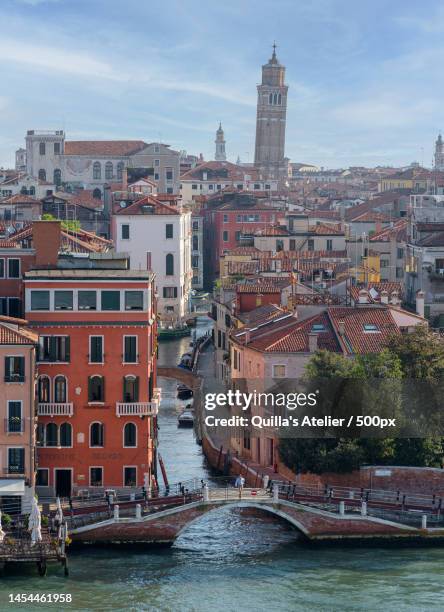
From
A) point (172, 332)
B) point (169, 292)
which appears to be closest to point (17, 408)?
point (172, 332)

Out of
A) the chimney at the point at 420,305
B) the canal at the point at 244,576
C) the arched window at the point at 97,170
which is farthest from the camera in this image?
the arched window at the point at 97,170

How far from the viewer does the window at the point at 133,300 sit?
2781cm

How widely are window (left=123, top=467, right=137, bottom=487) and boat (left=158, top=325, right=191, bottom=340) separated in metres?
26.2

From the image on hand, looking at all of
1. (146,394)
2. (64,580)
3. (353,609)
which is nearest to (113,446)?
(146,394)

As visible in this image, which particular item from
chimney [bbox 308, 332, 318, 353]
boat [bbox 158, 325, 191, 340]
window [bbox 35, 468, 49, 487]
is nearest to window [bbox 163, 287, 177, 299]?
boat [bbox 158, 325, 191, 340]

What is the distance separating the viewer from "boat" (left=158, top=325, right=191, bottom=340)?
54406 millimetres

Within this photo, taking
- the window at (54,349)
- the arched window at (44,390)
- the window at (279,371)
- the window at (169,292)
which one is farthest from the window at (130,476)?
the window at (169,292)

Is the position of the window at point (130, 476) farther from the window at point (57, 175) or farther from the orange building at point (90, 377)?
the window at point (57, 175)

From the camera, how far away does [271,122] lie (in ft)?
378

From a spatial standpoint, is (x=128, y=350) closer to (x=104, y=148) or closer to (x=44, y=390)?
(x=44, y=390)

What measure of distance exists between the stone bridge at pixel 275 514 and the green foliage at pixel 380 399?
125cm

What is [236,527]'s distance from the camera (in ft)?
90.6

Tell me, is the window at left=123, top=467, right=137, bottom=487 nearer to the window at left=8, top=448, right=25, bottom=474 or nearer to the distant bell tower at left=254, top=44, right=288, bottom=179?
the window at left=8, top=448, right=25, bottom=474

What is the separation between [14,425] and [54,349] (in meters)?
1.68
